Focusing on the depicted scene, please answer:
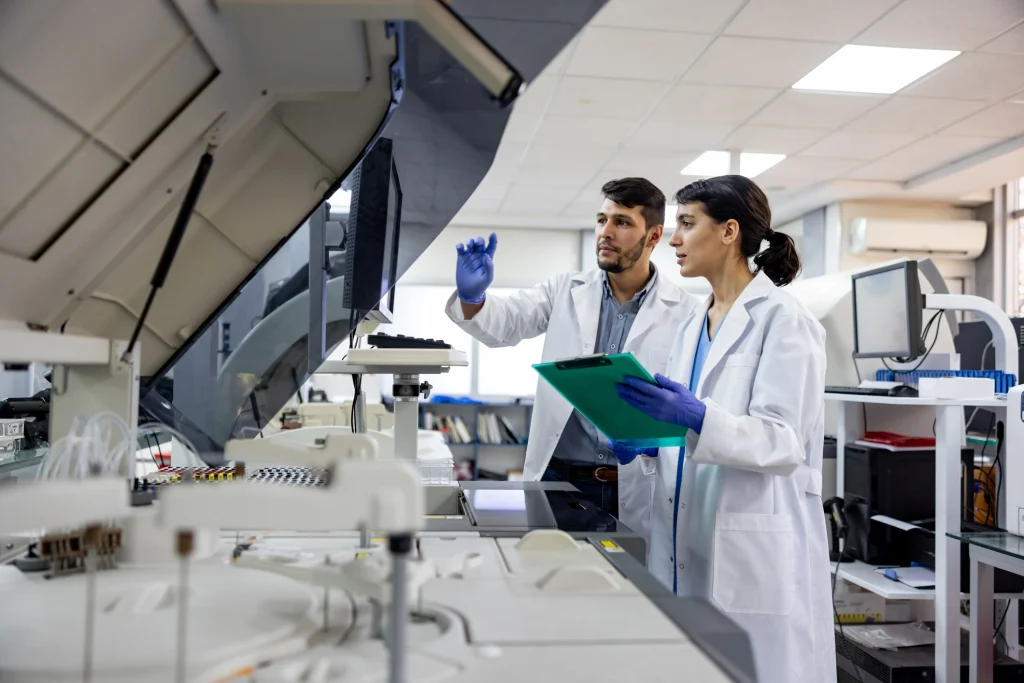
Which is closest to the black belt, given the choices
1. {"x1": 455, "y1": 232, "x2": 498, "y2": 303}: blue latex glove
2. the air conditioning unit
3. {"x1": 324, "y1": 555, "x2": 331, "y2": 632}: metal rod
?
{"x1": 455, "y1": 232, "x2": 498, "y2": 303}: blue latex glove

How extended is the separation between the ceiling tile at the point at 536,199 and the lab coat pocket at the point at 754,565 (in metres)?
4.40

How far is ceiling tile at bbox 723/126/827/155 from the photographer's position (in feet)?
13.9

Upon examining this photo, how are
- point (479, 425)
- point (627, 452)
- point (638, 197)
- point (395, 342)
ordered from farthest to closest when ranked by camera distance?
point (479, 425), point (638, 197), point (627, 452), point (395, 342)

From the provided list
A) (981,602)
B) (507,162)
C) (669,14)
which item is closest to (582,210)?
(507,162)

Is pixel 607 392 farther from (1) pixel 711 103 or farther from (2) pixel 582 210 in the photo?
(2) pixel 582 210

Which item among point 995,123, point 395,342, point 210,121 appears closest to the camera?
point 210,121

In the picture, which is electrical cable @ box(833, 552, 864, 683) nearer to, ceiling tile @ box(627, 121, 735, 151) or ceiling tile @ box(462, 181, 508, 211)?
ceiling tile @ box(627, 121, 735, 151)

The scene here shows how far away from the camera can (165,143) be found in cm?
86

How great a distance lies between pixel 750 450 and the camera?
129 centimetres

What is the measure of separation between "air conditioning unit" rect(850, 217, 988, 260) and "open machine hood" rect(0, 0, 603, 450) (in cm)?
525

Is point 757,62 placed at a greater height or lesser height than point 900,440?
greater

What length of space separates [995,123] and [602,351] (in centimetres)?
348

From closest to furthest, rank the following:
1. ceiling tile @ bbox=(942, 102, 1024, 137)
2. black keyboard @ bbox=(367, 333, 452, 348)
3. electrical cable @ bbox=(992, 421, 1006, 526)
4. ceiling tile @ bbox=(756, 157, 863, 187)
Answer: black keyboard @ bbox=(367, 333, 452, 348)
electrical cable @ bbox=(992, 421, 1006, 526)
ceiling tile @ bbox=(942, 102, 1024, 137)
ceiling tile @ bbox=(756, 157, 863, 187)

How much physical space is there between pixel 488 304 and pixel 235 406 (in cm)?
95
